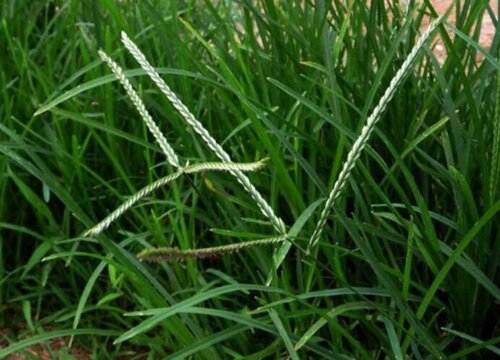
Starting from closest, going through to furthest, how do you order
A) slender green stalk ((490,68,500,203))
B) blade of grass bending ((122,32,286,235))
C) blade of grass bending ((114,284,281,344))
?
blade of grass bending ((122,32,286,235)), blade of grass bending ((114,284,281,344)), slender green stalk ((490,68,500,203))

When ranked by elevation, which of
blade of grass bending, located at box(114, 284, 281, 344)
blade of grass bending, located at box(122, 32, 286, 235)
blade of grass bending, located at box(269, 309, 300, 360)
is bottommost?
blade of grass bending, located at box(269, 309, 300, 360)

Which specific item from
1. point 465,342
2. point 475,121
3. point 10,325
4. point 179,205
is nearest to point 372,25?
point 475,121

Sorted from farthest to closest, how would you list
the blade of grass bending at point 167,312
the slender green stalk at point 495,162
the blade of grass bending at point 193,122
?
the slender green stalk at point 495,162 → the blade of grass bending at point 167,312 → the blade of grass bending at point 193,122

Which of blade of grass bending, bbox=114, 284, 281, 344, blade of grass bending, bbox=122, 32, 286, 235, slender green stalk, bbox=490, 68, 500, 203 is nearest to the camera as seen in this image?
blade of grass bending, bbox=122, 32, 286, 235

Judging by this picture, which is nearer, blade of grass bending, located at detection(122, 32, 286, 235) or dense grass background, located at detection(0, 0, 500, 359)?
blade of grass bending, located at detection(122, 32, 286, 235)

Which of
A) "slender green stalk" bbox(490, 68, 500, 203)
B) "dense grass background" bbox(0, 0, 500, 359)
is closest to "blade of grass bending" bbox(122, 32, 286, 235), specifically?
"dense grass background" bbox(0, 0, 500, 359)

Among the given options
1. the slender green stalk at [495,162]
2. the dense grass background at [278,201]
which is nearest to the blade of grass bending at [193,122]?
the dense grass background at [278,201]

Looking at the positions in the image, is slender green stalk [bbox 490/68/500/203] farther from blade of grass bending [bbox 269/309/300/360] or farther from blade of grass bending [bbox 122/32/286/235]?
blade of grass bending [bbox 122/32/286/235]

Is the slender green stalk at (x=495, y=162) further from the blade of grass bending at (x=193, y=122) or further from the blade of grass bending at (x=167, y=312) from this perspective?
the blade of grass bending at (x=193, y=122)

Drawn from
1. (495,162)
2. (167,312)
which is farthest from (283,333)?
(495,162)

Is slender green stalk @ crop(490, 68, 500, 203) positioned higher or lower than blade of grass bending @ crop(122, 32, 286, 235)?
lower
